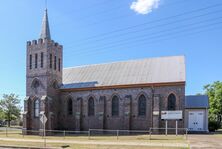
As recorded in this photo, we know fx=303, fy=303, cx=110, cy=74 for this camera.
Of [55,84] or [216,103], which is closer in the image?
[55,84]

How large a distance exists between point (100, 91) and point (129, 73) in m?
4.66

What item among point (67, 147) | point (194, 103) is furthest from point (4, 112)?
point (67, 147)

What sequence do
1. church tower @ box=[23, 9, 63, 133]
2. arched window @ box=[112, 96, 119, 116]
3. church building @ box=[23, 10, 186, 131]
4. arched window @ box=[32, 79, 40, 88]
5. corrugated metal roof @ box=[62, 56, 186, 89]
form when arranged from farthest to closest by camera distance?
arched window @ box=[32, 79, 40, 88]
church tower @ box=[23, 9, 63, 133]
arched window @ box=[112, 96, 119, 116]
corrugated metal roof @ box=[62, 56, 186, 89]
church building @ box=[23, 10, 186, 131]

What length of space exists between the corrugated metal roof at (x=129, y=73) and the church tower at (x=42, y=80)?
3.16 metres

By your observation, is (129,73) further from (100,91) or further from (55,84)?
(55,84)

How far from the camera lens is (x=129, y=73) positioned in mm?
41344

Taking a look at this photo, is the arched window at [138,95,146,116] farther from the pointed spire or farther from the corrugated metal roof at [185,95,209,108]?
the pointed spire

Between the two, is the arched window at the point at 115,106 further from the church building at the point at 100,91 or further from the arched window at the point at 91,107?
the arched window at the point at 91,107

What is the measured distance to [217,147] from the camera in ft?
69.1

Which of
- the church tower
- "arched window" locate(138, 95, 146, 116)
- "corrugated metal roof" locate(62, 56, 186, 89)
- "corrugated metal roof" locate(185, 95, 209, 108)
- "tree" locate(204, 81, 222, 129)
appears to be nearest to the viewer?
"arched window" locate(138, 95, 146, 116)

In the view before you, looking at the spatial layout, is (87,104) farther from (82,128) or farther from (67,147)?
(67,147)

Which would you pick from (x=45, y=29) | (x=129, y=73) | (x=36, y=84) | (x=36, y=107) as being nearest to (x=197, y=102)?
(x=129, y=73)

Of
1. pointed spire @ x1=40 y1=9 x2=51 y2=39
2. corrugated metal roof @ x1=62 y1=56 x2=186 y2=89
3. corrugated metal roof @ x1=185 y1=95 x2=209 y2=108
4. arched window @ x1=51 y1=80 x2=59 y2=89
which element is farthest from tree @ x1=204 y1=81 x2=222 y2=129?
pointed spire @ x1=40 y1=9 x2=51 y2=39

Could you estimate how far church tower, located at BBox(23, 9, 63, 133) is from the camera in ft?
137
